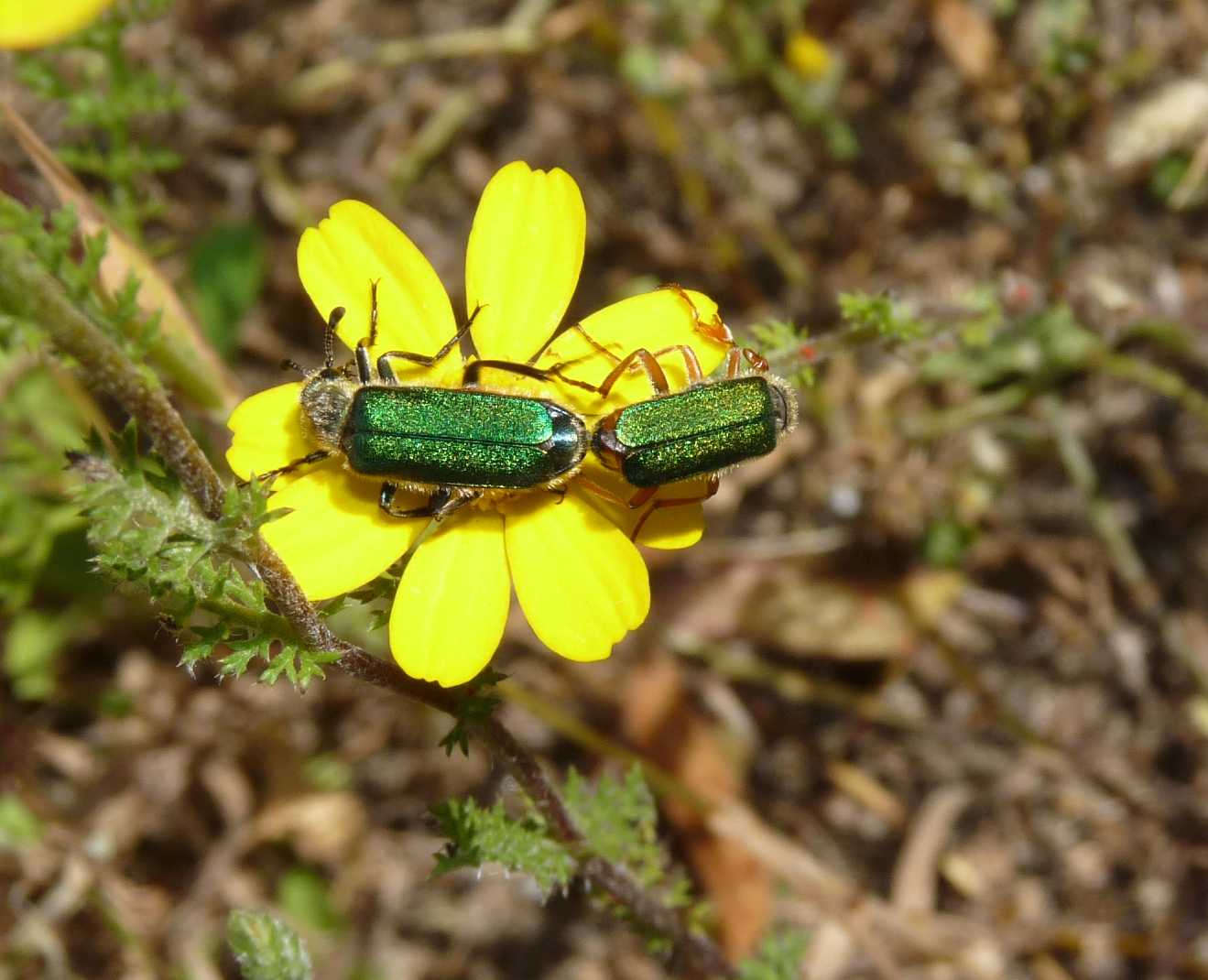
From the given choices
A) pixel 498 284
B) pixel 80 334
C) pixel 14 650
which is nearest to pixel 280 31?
pixel 14 650

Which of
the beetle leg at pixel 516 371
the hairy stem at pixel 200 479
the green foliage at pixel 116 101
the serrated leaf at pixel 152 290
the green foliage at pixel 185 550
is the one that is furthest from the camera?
the green foliage at pixel 116 101

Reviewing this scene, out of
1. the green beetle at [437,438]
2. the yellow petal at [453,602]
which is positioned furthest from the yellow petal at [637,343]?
the yellow petal at [453,602]

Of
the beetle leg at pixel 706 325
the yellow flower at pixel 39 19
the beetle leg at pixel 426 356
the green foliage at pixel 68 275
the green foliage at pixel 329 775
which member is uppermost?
the yellow flower at pixel 39 19

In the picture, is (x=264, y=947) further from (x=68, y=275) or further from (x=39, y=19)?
(x=39, y=19)

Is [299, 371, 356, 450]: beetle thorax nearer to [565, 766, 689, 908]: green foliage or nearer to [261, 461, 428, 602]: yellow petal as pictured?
[261, 461, 428, 602]: yellow petal

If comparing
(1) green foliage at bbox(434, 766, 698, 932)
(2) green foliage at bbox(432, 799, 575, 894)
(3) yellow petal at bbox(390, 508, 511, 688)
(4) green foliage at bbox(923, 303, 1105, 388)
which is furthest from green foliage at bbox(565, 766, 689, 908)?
(4) green foliage at bbox(923, 303, 1105, 388)

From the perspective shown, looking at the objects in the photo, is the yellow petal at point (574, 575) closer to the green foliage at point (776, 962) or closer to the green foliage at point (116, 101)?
the green foliage at point (776, 962)

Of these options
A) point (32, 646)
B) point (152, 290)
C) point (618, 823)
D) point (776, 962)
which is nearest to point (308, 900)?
point (32, 646)
